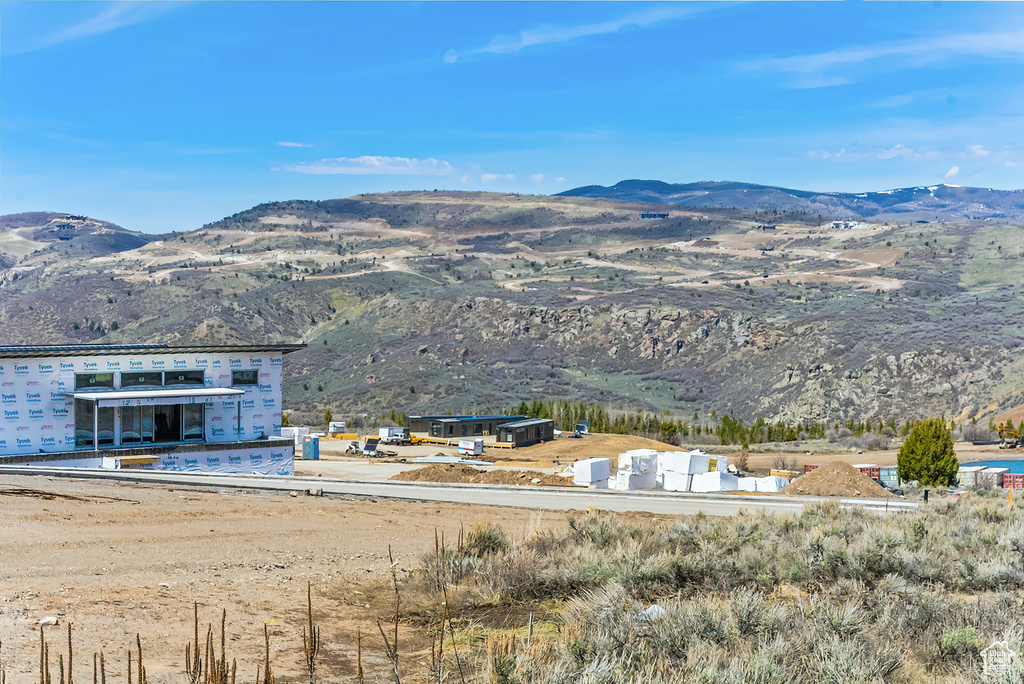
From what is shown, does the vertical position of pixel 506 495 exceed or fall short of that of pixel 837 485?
it exceeds it

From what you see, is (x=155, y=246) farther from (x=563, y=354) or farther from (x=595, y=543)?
(x=595, y=543)

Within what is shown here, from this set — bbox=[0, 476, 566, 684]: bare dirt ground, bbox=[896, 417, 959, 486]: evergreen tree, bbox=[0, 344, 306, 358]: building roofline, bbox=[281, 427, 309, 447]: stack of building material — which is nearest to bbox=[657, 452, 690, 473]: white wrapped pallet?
bbox=[896, 417, 959, 486]: evergreen tree

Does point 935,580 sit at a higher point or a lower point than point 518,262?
lower

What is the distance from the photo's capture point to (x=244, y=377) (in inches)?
1401

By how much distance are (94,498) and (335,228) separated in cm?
16603

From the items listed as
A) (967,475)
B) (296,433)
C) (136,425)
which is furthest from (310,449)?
(967,475)

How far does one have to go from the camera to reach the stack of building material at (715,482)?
30.5m

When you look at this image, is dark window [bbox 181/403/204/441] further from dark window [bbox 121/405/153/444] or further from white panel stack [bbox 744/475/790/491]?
white panel stack [bbox 744/475/790/491]

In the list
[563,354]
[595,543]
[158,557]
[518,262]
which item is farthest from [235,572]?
[518,262]

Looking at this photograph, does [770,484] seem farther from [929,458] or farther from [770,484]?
[929,458]

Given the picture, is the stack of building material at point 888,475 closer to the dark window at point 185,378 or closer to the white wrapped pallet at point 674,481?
the white wrapped pallet at point 674,481

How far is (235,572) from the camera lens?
38.1 feet

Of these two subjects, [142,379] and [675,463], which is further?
[142,379]

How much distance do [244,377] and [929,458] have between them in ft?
92.1
